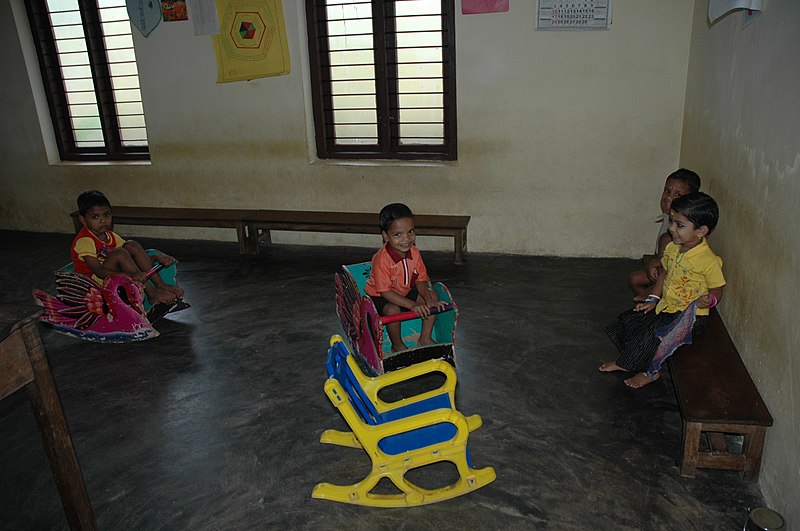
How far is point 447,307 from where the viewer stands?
11.7 feet

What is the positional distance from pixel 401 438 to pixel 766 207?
1.98 meters

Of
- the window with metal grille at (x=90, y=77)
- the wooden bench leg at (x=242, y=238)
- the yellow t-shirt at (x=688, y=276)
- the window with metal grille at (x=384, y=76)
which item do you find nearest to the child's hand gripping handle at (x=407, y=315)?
the yellow t-shirt at (x=688, y=276)

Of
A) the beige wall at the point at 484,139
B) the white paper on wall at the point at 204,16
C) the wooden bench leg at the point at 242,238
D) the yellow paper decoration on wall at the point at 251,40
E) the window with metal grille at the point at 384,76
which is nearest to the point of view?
the beige wall at the point at 484,139

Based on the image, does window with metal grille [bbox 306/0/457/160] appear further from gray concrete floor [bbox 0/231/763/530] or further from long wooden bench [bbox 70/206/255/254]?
gray concrete floor [bbox 0/231/763/530]

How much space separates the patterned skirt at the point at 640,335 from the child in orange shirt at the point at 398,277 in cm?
108

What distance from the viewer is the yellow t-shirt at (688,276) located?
323 cm

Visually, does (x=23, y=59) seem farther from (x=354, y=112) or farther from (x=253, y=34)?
(x=354, y=112)

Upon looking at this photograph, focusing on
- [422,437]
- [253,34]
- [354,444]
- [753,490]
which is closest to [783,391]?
[753,490]

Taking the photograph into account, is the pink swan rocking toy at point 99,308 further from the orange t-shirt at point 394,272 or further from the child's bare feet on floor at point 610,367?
the child's bare feet on floor at point 610,367

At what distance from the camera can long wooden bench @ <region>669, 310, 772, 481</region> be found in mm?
2688

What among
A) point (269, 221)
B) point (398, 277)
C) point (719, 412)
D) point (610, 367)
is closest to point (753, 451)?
point (719, 412)

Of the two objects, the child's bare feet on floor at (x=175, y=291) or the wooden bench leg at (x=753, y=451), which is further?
the child's bare feet on floor at (x=175, y=291)

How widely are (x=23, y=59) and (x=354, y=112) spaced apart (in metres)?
3.76

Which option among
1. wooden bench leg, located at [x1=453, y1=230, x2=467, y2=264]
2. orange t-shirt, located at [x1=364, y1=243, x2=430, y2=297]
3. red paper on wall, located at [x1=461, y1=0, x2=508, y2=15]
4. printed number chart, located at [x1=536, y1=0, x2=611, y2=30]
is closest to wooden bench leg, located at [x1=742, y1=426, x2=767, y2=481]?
orange t-shirt, located at [x1=364, y1=243, x2=430, y2=297]
